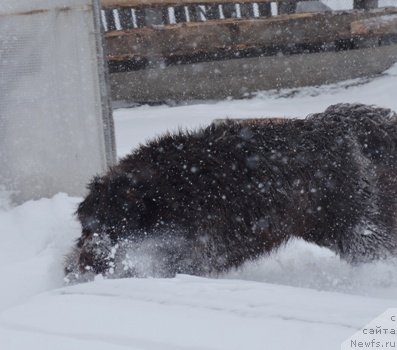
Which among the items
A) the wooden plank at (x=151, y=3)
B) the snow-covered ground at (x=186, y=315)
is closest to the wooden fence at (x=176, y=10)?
the wooden plank at (x=151, y=3)

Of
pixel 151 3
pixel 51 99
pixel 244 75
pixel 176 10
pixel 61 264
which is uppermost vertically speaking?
pixel 151 3

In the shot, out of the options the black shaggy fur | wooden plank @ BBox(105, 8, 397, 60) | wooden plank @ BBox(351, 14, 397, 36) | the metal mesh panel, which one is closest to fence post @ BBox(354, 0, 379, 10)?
wooden plank @ BBox(105, 8, 397, 60)

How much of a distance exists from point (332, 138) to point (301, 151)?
0.23m

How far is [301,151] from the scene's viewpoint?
422cm

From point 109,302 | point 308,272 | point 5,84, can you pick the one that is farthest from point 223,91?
point 109,302

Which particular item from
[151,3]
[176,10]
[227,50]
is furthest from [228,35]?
[176,10]

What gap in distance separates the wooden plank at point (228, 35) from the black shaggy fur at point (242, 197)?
5.12m

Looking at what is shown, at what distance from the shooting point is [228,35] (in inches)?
375

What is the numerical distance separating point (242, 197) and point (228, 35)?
585 centimetres

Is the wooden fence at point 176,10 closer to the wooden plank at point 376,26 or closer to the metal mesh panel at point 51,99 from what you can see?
the wooden plank at point 376,26

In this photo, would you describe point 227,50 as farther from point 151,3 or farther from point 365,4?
point 365,4

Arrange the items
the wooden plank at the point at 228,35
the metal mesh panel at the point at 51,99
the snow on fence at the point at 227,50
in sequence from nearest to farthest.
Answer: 1. the metal mesh panel at the point at 51,99
2. the wooden plank at the point at 228,35
3. the snow on fence at the point at 227,50

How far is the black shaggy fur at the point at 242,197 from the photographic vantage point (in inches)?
154

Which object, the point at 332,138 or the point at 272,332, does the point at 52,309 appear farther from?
the point at 332,138
